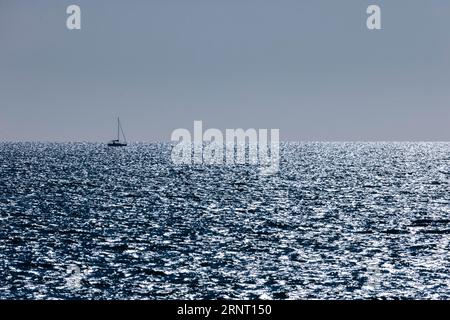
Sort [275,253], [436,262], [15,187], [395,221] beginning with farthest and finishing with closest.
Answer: [15,187] < [395,221] < [275,253] < [436,262]

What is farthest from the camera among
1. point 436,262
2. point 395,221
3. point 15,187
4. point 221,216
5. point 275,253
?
point 15,187

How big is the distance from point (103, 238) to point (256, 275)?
21.1 metres

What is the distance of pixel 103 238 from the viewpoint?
60.6 m

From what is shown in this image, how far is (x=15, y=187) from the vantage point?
4729 inches
